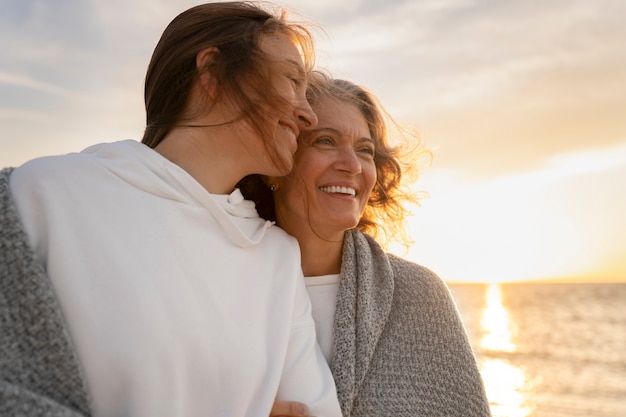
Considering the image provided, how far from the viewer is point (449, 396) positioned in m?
2.71

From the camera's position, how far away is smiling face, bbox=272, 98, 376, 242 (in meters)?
2.87

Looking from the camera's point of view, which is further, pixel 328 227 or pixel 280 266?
pixel 328 227

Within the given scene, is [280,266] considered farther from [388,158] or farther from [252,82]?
[388,158]

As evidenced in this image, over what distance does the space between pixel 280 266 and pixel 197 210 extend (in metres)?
0.39

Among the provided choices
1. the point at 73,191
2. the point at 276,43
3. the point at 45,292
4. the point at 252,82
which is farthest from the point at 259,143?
the point at 45,292

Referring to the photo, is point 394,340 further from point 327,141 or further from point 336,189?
point 327,141

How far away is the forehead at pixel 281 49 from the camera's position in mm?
2393

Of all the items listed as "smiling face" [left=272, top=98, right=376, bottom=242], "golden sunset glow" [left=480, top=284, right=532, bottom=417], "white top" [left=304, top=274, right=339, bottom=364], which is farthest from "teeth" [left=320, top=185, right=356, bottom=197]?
"golden sunset glow" [left=480, top=284, right=532, bottom=417]

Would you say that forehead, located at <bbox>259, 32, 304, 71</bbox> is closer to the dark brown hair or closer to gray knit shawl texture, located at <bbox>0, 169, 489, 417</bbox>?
the dark brown hair

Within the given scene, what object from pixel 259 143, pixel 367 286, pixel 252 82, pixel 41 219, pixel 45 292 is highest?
pixel 252 82

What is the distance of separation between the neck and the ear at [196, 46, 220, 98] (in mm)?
809

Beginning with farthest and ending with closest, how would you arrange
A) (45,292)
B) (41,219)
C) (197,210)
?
(197,210) → (41,219) → (45,292)

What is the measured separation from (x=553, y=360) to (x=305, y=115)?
16448mm

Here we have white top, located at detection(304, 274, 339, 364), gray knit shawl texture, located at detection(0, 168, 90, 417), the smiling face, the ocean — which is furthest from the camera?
the ocean
